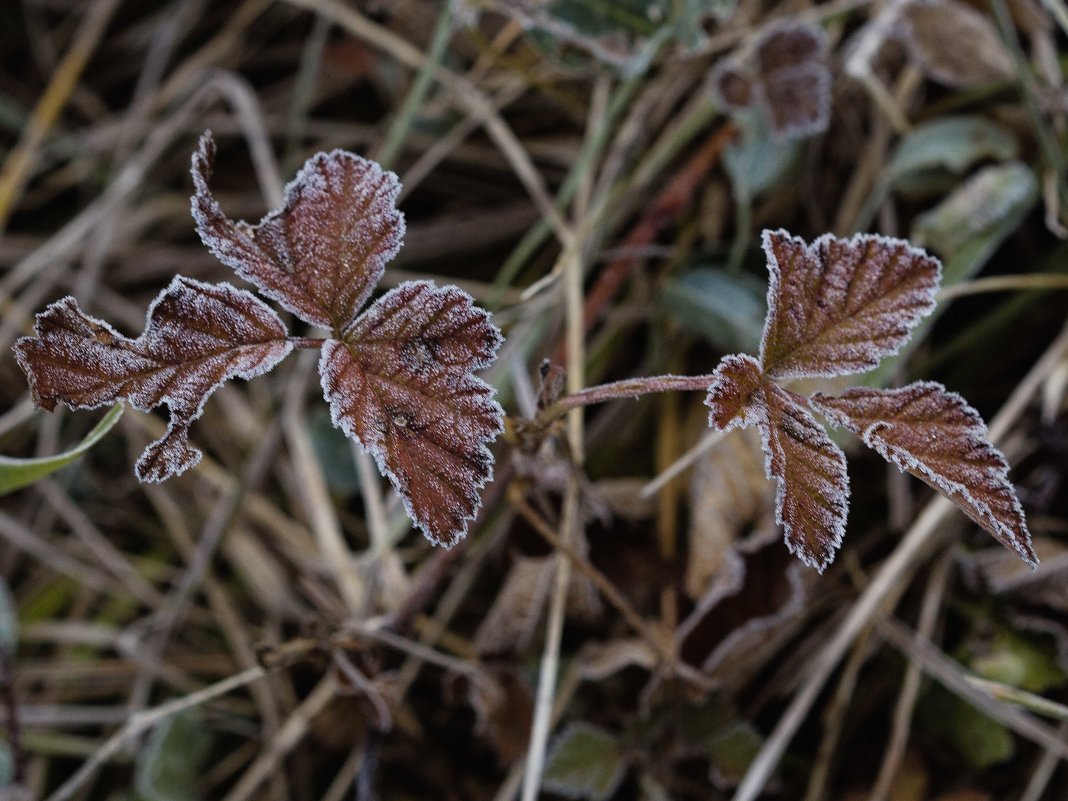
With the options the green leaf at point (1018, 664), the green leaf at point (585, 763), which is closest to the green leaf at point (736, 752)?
the green leaf at point (585, 763)

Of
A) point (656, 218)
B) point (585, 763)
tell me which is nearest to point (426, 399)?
Result: point (585, 763)

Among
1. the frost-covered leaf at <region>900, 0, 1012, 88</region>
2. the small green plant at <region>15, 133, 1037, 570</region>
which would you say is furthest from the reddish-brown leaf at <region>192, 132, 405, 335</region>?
the frost-covered leaf at <region>900, 0, 1012, 88</region>

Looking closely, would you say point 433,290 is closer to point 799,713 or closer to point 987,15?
point 799,713

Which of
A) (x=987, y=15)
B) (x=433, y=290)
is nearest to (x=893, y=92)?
(x=987, y=15)

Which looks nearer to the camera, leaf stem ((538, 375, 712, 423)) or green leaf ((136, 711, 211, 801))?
leaf stem ((538, 375, 712, 423))

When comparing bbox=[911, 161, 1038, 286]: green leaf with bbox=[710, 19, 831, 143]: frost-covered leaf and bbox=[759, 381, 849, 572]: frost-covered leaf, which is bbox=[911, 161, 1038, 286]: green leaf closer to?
bbox=[710, 19, 831, 143]: frost-covered leaf

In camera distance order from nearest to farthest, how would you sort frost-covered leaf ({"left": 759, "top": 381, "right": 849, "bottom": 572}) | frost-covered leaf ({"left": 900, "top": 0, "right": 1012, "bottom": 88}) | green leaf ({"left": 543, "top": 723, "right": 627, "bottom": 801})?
frost-covered leaf ({"left": 759, "top": 381, "right": 849, "bottom": 572}), green leaf ({"left": 543, "top": 723, "right": 627, "bottom": 801}), frost-covered leaf ({"left": 900, "top": 0, "right": 1012, "bottom": 88})

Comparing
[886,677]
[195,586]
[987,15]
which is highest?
[987,15]
